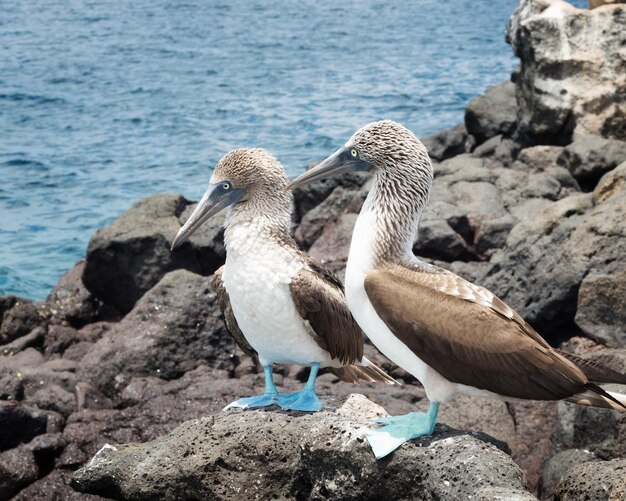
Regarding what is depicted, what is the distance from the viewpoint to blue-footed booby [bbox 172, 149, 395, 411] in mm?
5605

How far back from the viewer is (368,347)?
964 centimetres

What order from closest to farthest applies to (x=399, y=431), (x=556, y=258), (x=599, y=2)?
(x=399, y=431) < (x=556, y=258) < (x=599, y=2)

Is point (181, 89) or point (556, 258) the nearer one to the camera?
point (556, 258)

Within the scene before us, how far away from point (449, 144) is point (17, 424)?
33.9 feet

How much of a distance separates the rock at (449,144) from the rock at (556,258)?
284 inches

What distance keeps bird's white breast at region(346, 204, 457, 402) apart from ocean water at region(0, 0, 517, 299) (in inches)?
563

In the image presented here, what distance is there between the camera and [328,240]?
40.0 feet

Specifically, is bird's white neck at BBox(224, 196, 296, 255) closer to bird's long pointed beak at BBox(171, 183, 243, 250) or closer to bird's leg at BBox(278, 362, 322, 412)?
bird's long pointed beak at BBox(171, 183, 243, 250)

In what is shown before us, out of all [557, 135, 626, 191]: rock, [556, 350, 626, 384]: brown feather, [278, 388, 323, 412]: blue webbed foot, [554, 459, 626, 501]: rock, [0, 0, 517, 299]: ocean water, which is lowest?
[0, 0, 517, 299]: ocean water

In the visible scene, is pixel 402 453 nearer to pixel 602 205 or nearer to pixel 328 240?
pixel 602 205

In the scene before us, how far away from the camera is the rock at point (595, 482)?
445cm

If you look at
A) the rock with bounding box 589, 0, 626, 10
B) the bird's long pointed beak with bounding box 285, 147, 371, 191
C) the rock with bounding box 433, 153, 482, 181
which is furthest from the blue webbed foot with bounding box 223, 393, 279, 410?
the rock with bounding box 589, 0, 626, 10

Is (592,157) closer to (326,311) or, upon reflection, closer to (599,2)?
(599,2)

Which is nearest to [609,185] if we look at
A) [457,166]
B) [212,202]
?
[457,166]
